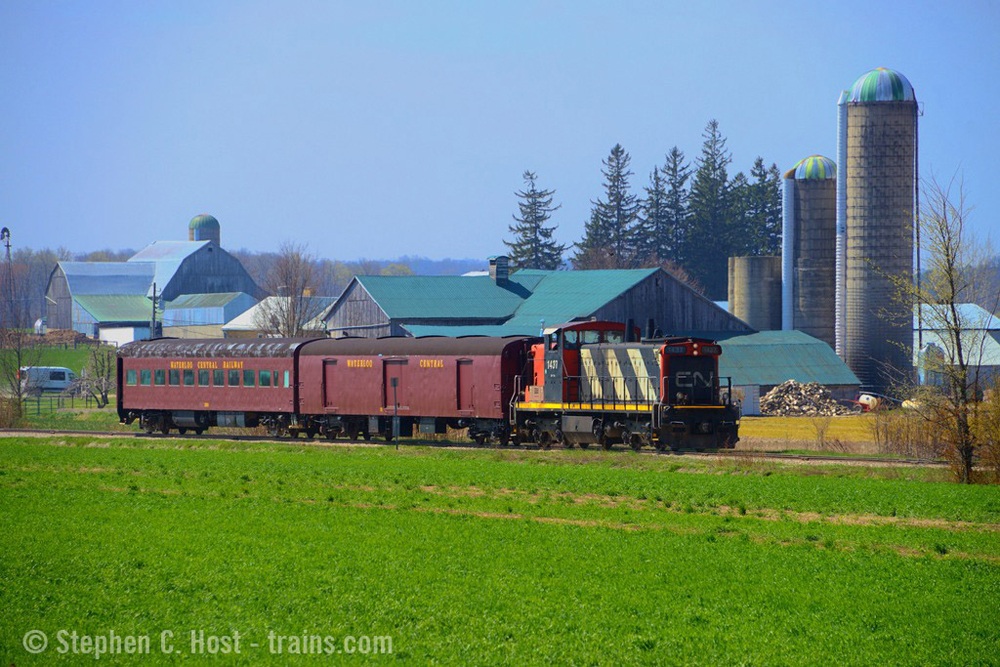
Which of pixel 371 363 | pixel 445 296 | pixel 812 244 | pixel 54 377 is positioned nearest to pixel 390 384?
pixel 371 363

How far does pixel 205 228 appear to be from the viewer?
515 ft

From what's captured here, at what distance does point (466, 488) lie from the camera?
1145 inches

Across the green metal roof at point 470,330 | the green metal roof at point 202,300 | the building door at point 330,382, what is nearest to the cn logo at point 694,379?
the building door at point 330,382

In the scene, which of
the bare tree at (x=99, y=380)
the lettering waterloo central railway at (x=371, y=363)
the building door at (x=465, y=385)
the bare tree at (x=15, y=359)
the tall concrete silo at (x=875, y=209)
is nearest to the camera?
the building door at (x=465, y=385)

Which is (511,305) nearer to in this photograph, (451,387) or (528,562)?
(451,387)

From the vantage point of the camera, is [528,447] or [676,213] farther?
[676,213]

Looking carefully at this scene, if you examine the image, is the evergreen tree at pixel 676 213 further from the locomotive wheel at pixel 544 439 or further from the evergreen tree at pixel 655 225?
the locomotive wheel at pixel 544 439

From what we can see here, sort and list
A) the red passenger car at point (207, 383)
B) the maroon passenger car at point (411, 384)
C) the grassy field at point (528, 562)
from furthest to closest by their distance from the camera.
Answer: the red passenger car at point (207, 383), the maroon passenger car at point (411, 384), the grassy field at point (528, 562)

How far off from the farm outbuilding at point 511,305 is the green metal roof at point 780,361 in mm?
3824

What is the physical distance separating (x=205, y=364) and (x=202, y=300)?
83365 mm

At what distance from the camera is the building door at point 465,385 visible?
41625 mm

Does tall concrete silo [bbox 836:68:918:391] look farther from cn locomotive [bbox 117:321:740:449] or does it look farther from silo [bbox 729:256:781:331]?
cn locomotive [bbox 117:321:740:449]

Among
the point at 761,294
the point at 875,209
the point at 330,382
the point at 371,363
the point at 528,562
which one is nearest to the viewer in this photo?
the point at 528,562

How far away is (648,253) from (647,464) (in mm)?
113544
